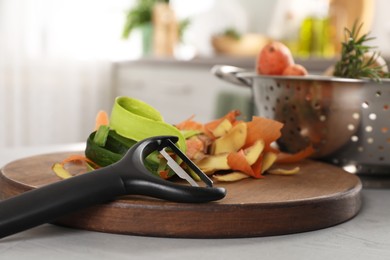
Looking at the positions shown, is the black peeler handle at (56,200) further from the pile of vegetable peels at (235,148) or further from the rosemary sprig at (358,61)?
the rosemary sprig at (358,61)

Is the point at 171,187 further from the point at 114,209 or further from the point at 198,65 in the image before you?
the point at 198,65

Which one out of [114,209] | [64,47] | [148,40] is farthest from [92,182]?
[148,40]

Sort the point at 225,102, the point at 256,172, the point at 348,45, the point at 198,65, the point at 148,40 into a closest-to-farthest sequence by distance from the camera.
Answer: the point at 256,172, the point at 348,45, the point at 225,102, the point at 198,65, the point at 148,40

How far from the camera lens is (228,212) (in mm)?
566

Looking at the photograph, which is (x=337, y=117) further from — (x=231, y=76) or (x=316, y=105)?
(x=231, y=76)

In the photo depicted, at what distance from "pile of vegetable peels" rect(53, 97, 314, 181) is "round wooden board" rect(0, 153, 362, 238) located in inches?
1.4

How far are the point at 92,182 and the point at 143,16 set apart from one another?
338 centimetres

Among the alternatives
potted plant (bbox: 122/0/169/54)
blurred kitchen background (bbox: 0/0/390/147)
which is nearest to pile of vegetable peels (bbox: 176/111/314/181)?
blurred kitchen background (bbox: 0/0/390/147)

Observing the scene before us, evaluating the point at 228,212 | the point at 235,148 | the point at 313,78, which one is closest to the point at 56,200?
the point at 228,212

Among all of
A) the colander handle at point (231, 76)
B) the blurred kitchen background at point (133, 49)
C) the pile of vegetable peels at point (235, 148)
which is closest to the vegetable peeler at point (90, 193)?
the pile of vegetable peels at point (235, 148)

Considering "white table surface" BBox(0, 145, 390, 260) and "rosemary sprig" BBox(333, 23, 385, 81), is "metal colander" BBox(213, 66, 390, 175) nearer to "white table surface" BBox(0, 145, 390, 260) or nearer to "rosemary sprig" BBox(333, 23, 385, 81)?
"rosemary sprig" BBox(333, 23, 385, 81)

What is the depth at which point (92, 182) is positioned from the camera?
0.54 meters

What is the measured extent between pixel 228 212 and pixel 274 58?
0.40 m

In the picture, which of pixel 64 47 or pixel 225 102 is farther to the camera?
pixel 64 47
